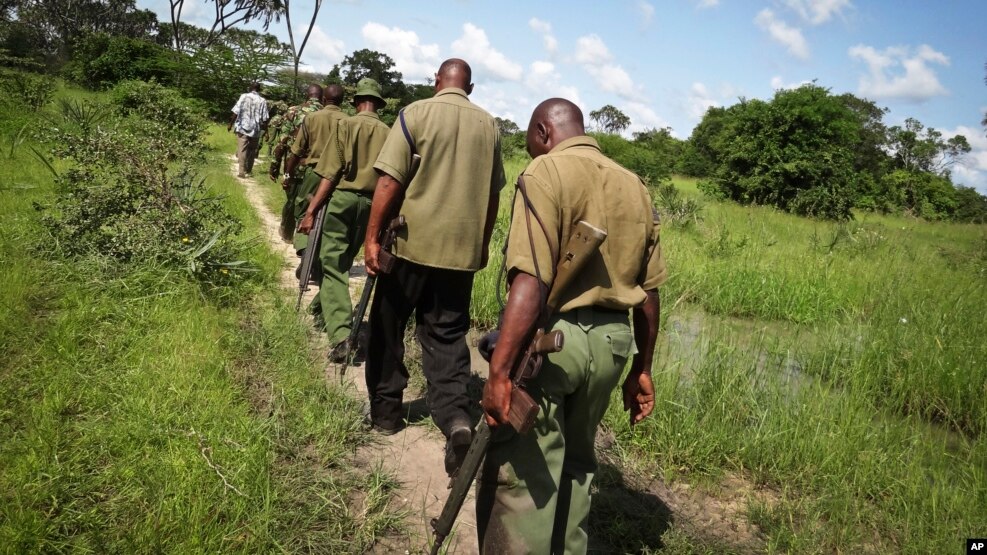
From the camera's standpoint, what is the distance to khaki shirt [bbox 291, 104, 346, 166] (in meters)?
5.19

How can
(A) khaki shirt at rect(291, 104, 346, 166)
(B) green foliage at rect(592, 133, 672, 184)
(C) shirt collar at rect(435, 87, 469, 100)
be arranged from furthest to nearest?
(B) green foliage at rect(592, 133, 672, 184)
(A) khaki shirt at rect(291, 104, 346, 166)
(C) shirt collar at rect(435, 87, 469, 100)

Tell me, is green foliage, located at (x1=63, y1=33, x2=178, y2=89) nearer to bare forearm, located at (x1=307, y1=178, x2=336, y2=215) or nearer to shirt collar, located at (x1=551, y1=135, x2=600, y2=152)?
bare forearm, located at (x1=307, y1=178, x2=336, y2=215)

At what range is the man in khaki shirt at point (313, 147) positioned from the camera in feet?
16.6

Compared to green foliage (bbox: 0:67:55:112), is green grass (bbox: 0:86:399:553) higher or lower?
lower

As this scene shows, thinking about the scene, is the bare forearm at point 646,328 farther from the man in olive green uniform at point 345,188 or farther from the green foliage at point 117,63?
the green foliage at point 117,63

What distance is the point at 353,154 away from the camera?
15.0ft

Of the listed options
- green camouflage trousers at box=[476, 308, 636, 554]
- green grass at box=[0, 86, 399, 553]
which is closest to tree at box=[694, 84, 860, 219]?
green grass at box=[0, 86, 399, 553]

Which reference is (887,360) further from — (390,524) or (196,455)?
(196,455)

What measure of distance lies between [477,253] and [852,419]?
2258 millimetres

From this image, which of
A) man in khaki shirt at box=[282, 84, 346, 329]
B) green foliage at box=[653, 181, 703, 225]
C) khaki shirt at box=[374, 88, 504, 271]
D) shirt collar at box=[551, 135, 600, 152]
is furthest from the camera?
green foliage at box=[653, 181, 703, 225]

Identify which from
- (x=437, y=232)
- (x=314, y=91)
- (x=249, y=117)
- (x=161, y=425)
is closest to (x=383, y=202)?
(x=437, y=232)

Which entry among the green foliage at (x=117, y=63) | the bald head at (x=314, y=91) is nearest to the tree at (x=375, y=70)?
the green foliage at (x=117, y=63)

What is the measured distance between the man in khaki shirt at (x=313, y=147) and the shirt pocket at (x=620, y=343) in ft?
11.0

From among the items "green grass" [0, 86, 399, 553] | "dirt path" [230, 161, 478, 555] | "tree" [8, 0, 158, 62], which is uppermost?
"tree" [8, 0, 158, 62]
